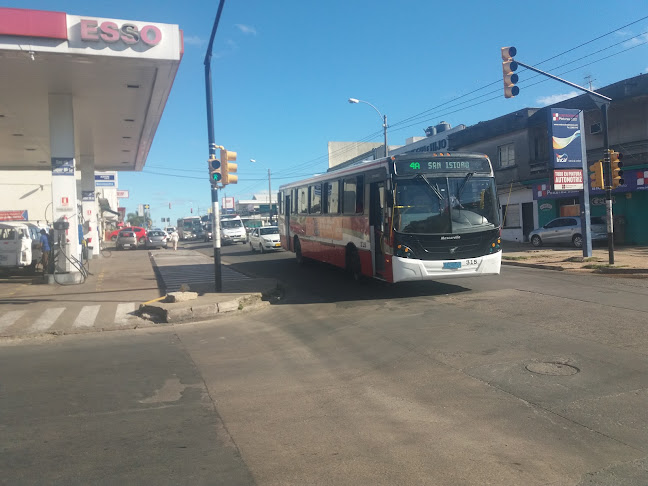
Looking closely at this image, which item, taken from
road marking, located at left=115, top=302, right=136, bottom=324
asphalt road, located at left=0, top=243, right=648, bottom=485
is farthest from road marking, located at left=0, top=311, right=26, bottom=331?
road marking, located at left=115, top=302, right=136, bottom=324

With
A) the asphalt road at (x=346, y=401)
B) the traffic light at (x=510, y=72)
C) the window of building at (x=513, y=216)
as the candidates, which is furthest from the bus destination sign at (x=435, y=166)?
the window of building at (x=513, y=216)

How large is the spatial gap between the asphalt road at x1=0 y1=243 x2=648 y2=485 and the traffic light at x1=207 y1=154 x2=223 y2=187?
15.5 ft

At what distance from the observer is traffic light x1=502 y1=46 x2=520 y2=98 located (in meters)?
14.7

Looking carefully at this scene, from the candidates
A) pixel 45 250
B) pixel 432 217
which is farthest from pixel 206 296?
pixel 45 250

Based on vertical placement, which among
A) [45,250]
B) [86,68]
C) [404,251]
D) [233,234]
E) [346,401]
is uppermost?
[86,68]

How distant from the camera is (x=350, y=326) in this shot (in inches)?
368

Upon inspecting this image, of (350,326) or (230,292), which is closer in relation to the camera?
(350,326)

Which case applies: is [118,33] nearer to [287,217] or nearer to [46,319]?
[46,319]

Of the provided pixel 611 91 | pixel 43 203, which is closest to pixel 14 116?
pixel 611 91

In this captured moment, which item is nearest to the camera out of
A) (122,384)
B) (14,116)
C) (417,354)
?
(122,384)

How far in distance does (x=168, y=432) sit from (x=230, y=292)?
8.52 metres

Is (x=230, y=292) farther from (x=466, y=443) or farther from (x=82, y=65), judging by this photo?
(x=466, y=443)

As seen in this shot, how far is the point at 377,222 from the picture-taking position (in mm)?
12336

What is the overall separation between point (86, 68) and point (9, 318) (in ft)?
22.6
